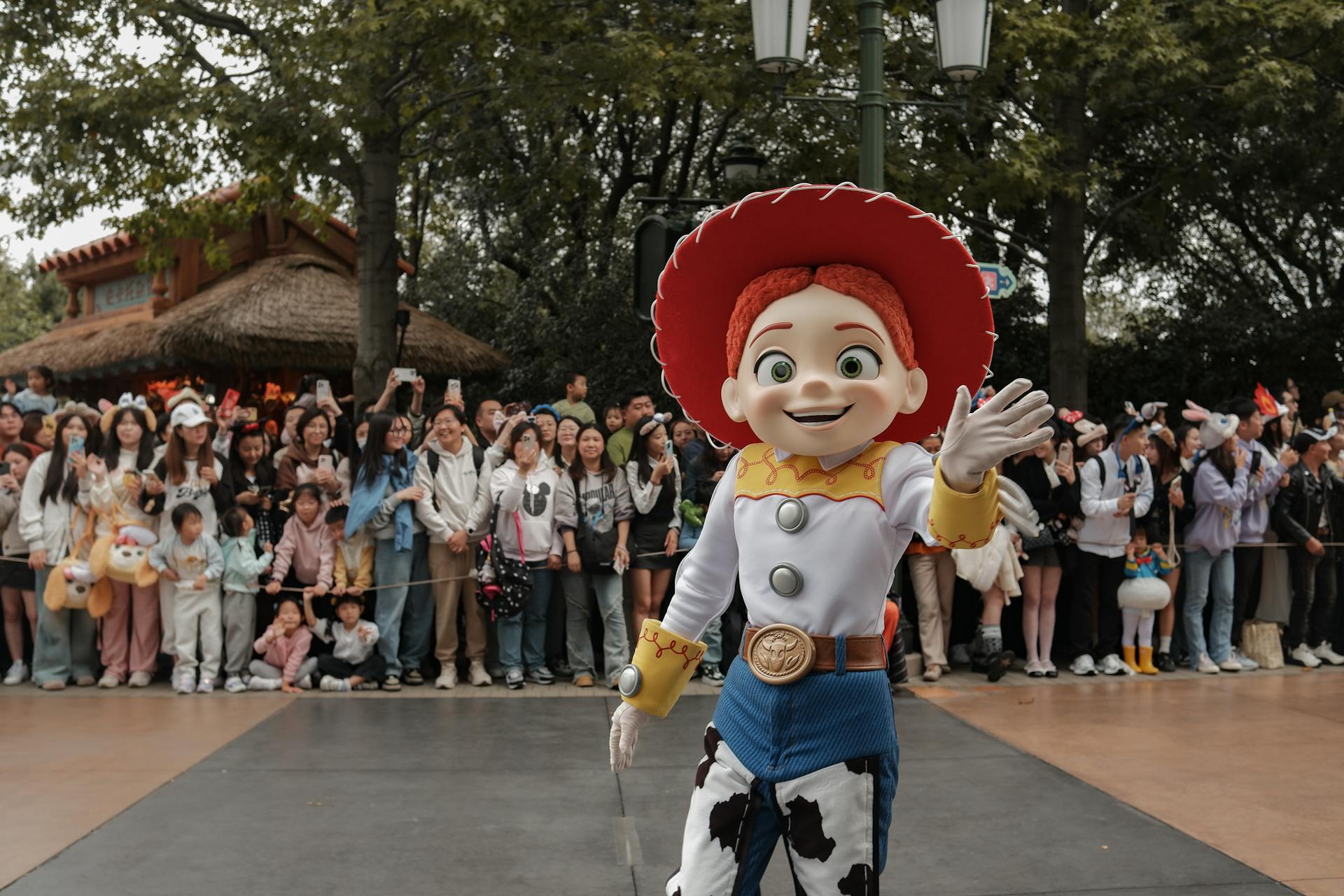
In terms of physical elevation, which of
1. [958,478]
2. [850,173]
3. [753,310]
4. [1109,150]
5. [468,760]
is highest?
[1109,150]

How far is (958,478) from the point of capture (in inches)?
102

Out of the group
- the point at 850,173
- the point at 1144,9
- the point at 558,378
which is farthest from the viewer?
the point at 558,378

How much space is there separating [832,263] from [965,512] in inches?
31.2

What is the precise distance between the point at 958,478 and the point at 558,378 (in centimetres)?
1417

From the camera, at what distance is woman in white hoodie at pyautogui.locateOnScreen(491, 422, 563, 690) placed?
8242 mm

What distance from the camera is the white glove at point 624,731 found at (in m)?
3.18

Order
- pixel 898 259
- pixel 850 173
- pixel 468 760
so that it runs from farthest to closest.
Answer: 1. pixel 850 173
2. pixel 468 760
3. pixel 898 259

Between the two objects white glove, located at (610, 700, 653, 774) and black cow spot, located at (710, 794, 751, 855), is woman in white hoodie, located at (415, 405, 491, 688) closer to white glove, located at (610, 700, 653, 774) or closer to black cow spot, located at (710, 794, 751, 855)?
white glove, located at (610, 700, 653, 774)

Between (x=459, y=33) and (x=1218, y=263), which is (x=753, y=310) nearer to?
(x=459, y=33)

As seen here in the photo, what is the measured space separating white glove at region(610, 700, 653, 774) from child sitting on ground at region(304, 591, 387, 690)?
517 cm

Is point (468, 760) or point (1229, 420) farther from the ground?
point (1229, 420)

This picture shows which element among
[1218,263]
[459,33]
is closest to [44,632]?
[459,33]

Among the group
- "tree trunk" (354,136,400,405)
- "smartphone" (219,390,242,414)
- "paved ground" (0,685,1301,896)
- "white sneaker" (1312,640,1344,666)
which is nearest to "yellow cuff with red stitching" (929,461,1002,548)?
"paved ground" (0,685,1301,896)

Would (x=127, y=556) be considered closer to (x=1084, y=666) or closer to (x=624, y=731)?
(x=624, y=731)
